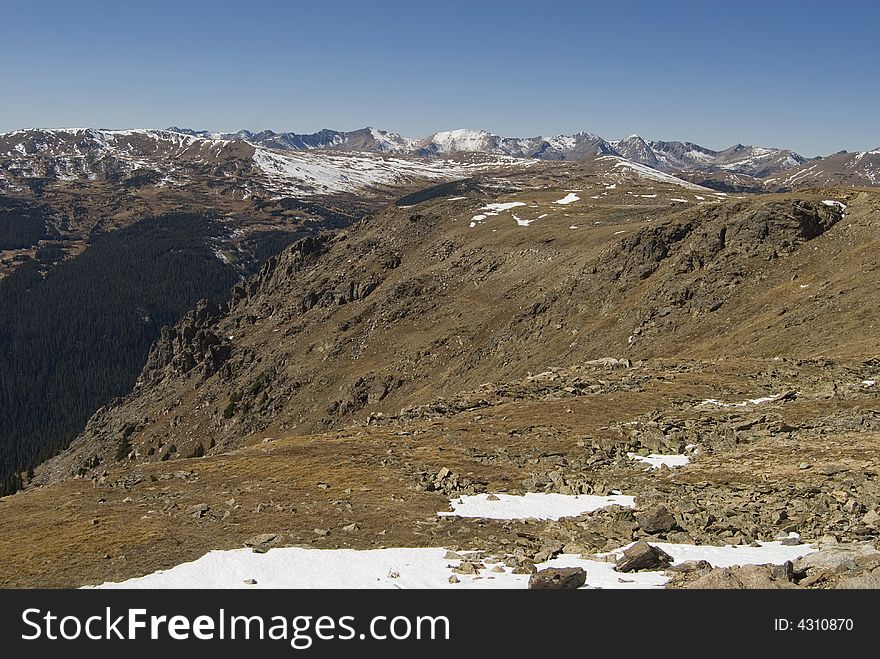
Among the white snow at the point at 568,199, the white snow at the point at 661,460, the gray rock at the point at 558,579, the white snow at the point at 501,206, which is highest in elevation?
the white snow at the point at 568,199

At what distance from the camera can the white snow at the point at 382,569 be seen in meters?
17.6

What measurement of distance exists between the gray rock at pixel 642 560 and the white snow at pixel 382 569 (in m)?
0.22

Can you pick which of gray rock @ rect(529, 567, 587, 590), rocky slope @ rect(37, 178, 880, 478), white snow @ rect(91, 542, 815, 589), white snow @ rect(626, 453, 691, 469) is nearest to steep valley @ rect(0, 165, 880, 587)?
rocky slope @ rect(37, 178, 880, 478)

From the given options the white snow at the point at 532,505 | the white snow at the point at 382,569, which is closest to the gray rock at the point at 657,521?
the white snow at the point at 382,569

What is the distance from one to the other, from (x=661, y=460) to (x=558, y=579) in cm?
1686

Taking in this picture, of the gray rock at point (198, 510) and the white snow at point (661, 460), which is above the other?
the white snow at point (661, 460)

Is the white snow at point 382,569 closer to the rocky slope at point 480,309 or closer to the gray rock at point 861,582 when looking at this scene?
the gray rock at point 861,582

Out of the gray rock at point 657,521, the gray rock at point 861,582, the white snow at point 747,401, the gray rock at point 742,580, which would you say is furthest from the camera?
the white snow at point 747,401

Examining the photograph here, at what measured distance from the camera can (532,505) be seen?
25.8 m

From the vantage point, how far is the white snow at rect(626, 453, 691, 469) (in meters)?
30.3

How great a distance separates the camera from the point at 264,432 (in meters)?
105
